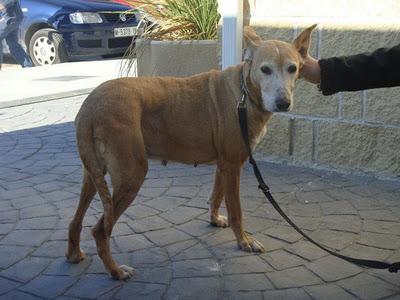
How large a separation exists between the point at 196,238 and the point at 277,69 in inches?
54.8

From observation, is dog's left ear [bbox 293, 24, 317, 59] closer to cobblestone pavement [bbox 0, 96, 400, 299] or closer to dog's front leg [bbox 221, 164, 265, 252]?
dog's front leg [bbox 221, 164, 265, 252]

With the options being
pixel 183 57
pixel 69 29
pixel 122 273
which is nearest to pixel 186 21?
pixel 183 57

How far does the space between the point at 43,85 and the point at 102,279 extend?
7.31 meters

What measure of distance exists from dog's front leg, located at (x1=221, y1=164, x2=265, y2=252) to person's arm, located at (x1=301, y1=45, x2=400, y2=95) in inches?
33.0

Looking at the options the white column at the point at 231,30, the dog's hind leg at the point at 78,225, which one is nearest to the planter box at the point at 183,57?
the white column at the point at 231,30

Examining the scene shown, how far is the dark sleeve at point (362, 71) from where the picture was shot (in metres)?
3.19

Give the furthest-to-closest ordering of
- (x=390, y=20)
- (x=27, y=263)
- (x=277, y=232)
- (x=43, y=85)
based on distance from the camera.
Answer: (x=43, y=85) → (x=390, y=20) → (x=277, y=232) → (x=27, y=263)

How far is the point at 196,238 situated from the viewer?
13.5ft

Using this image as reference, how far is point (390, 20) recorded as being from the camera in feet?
16.8

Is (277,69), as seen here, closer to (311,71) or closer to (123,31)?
(311,71)

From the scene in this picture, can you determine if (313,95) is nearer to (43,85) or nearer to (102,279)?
(102,279)

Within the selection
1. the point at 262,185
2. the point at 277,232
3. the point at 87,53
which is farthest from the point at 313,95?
the point at 87,53

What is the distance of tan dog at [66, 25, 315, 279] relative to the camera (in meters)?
3.41

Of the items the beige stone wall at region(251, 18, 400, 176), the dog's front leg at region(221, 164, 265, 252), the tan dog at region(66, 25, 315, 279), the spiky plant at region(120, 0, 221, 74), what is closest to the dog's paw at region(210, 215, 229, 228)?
the tan dog at region(66, 25, 315, 279)
